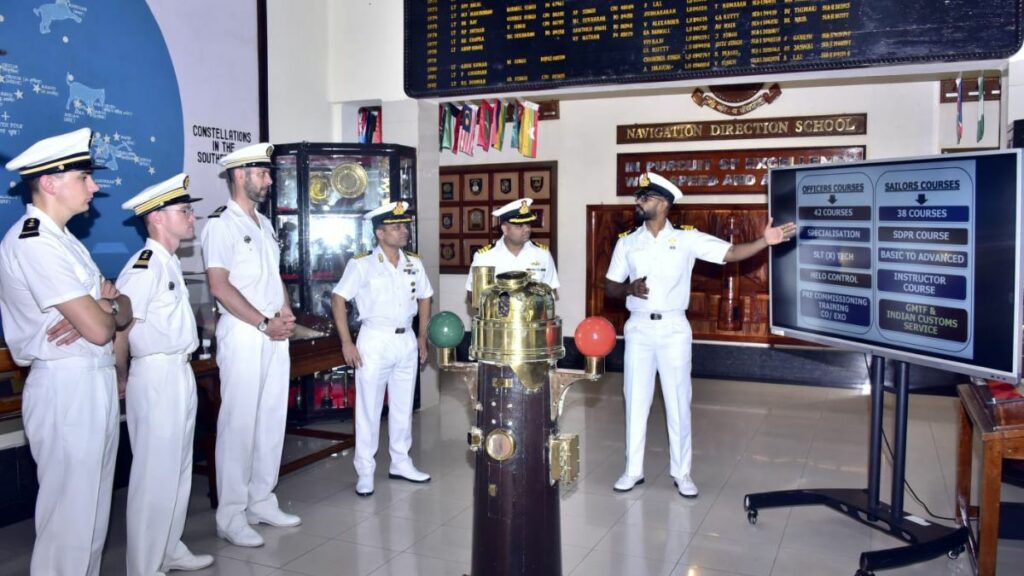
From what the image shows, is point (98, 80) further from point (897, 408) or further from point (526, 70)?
point (897, 408)

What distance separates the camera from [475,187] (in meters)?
9.30

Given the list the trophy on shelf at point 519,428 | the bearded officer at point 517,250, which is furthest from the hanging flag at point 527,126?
the trophy on shelf at point 519,428

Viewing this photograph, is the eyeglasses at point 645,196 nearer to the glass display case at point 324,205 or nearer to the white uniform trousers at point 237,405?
the white uniform trousers at point 237,405

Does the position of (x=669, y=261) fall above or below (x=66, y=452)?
above

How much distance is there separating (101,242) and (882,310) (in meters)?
4.16

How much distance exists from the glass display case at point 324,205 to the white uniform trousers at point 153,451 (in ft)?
9.23

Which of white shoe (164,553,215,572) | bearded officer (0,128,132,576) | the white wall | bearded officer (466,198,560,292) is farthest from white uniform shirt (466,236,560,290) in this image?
bearded officer (0,128,132,576)

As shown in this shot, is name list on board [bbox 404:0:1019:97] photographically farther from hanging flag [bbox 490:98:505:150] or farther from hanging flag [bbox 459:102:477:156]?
hanging flag [bbox 490:98:505:150]

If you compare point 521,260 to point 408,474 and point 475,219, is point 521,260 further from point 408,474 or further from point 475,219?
point 475,219

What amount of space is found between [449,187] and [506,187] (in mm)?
722

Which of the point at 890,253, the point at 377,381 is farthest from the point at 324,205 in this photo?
the point at 890,253

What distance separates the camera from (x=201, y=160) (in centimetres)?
536

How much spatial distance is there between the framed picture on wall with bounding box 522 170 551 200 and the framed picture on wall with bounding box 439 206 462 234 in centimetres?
90

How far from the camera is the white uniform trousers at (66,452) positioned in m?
3.00
